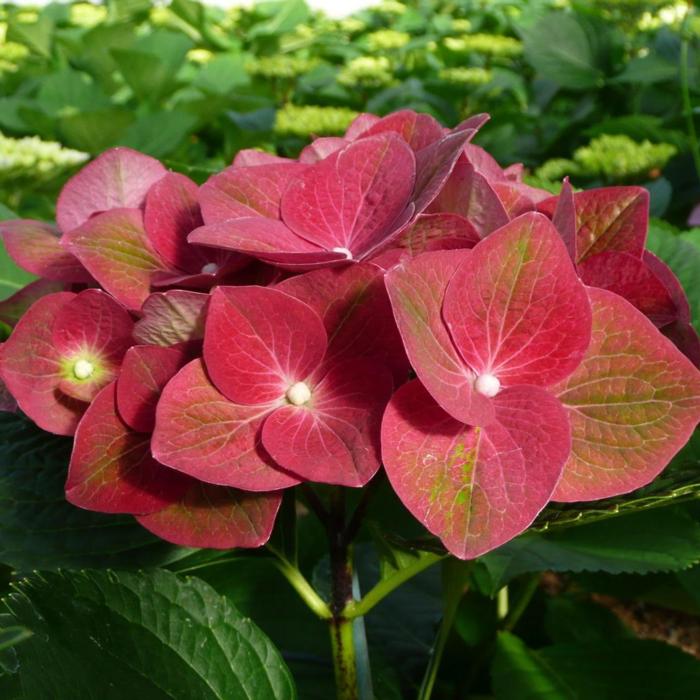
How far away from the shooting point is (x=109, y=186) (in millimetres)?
482

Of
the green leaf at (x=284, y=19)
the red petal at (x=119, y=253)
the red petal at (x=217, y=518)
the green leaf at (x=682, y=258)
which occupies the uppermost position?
the red petal at (x=119, y=253)

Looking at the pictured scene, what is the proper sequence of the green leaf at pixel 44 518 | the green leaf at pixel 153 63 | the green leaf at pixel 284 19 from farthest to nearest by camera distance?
the green leaf at pixel 284 19 < the green leaf at pixel 153 63 < the green leaf at pixel 44 518

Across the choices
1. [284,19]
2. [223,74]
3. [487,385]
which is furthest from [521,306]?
[284,19]

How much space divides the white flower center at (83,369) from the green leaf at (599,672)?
0.35m

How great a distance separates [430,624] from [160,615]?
0.32 metres

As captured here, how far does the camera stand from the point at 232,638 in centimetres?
42

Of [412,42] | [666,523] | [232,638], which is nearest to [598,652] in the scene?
[666,523]

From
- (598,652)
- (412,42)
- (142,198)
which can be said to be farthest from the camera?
(412,42)

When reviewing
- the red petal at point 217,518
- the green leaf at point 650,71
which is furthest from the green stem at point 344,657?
the green leaf at point 650,71

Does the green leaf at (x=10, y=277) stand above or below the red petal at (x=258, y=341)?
below

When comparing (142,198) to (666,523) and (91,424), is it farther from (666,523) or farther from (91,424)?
(666,523)

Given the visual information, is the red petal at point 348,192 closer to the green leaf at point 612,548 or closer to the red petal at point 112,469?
the red petal at point 112,469

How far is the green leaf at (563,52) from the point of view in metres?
1.67

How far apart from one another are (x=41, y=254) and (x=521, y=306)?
239 millimetres
